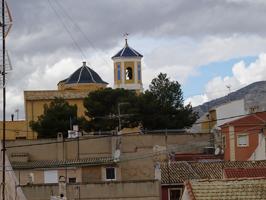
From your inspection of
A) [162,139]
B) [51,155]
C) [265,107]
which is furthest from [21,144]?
[265,107]

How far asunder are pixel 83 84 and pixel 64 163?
35.4m

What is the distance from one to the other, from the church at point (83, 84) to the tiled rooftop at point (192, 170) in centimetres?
3671

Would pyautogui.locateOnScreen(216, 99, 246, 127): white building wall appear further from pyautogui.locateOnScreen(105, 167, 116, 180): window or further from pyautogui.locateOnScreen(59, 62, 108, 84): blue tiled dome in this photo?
pyautogui.locateOnScreen(59, 62, 108, 84): blue tiled dome

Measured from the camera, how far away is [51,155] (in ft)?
181

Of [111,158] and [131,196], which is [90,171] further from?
[131,196]

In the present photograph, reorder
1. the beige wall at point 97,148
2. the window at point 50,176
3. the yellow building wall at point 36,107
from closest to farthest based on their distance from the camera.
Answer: the window at point 50,176, the beige wall at point 97,148, the yellow building wall at point 36,107

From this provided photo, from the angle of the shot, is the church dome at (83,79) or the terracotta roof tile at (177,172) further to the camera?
the church dome at (83,79)

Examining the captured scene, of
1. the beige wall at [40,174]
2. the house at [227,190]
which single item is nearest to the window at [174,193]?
the beige wall at [40,174]

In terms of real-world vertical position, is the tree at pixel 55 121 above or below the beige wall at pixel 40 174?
above

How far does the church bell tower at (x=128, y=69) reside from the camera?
88.0m

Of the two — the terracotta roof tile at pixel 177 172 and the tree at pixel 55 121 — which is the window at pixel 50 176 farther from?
the tree at pixel 55 121

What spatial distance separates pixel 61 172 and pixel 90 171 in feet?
5.66

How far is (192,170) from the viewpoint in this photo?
42.9 metres

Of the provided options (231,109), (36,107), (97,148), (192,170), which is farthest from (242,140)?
(36,107)
